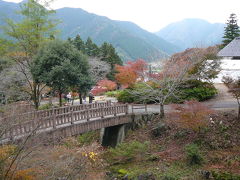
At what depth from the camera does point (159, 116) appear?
16.4 metres

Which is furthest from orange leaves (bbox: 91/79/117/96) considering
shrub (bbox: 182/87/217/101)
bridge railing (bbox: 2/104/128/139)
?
bridge railing (bbox: 2/104/128/139)

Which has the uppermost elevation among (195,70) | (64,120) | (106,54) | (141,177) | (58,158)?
(106,54)

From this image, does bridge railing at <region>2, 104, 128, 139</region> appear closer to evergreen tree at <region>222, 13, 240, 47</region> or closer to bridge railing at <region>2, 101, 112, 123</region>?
bridge railing at <region>2, 101, 112, 123</region>

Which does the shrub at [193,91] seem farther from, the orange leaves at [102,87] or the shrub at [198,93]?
the orange leaves at [102,87]

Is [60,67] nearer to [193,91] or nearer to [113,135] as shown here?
[113,135]

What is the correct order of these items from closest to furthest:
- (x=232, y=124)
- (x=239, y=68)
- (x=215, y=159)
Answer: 1. (x=215, y=159)
2. (x=232, y=124)
3. (x=239, y=68)

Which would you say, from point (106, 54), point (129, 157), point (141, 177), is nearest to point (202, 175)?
point (141, 177)

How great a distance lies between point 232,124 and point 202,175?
4709mm

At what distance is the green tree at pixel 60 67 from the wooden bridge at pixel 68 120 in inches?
68.4

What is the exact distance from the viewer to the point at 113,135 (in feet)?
54.8

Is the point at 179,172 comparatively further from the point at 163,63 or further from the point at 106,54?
the point at 106,54

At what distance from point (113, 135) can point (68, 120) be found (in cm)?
471

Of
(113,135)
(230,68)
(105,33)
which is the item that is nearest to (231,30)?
(230,68)

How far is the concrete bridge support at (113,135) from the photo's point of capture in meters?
16.2
